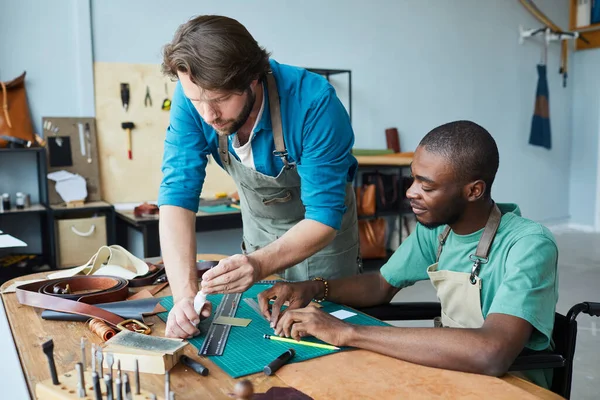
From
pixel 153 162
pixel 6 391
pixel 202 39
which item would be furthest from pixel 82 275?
pixel 153 162

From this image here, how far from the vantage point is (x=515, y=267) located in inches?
58.4

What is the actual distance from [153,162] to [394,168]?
2.31 m

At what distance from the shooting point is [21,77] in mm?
4105

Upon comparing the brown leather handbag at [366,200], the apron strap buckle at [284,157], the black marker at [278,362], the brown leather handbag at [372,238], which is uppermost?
the apron strap buckle at [284,157]

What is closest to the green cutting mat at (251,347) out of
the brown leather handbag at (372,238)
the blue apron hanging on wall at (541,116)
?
the brown leather handbag at (372,238)

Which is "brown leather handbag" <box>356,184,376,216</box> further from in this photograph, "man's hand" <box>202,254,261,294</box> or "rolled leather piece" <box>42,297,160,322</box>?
"man's hand" <box>202,254,261,294</box>

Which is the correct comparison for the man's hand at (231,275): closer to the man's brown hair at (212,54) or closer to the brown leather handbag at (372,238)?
the man's brown hair at (212,54)

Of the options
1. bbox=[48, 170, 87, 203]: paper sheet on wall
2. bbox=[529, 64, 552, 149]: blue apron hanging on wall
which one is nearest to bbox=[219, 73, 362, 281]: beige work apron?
bbox=[48, 170, 87, 203]: paper sheet on wall

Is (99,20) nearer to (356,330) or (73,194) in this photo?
(73,194)

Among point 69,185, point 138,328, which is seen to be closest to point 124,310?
point 138,328

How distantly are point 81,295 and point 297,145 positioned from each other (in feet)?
2.64

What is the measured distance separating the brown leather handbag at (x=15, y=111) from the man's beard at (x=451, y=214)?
3.34m

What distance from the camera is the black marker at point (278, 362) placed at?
1.27 metres

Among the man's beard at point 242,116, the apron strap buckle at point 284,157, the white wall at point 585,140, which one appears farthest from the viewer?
the white wall at point 585,140
